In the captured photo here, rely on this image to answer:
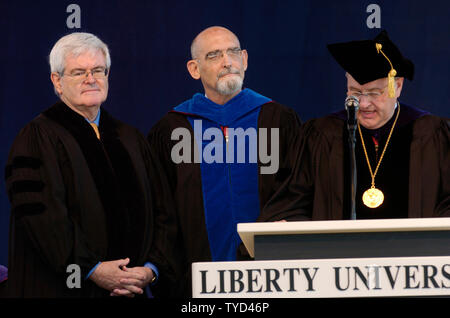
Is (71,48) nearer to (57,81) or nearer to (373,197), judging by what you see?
(57,81)

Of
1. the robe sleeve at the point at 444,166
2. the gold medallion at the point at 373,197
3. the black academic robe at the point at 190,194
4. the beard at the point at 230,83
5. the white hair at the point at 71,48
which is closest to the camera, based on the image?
the robe sleeve at the point at 444,166

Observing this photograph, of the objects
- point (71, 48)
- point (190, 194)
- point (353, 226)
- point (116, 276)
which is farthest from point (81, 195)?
point (353, 226)

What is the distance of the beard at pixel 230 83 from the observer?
217 inches

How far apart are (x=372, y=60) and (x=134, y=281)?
200 centimetres

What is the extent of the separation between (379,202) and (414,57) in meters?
1.44

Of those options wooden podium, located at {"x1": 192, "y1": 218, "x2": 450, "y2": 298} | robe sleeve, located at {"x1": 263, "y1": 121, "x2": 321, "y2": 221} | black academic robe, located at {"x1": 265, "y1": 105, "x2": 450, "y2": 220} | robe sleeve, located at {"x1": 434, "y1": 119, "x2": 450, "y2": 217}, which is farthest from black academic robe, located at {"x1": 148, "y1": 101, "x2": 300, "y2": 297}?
wooden podium, located at {"x1": 192, "y1": 218, "x2": 450, "y2": 298}

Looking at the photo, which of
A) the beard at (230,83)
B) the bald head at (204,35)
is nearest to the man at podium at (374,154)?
the beard at (230,83)

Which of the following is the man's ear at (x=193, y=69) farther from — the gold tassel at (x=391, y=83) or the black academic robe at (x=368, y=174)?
the gold tassel at (x=391, y=83)

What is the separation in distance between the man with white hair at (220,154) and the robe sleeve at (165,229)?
0.02 m

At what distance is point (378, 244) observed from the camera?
3.53m

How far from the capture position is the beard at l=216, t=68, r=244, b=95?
217 inches

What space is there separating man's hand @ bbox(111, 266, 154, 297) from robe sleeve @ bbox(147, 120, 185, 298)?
0.12 metres

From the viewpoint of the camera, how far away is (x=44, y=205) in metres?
4.78

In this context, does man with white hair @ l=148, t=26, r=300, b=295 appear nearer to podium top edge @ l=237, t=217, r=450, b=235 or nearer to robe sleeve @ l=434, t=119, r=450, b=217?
robe sleeve @ l=434, t=119, r=450, b=217
